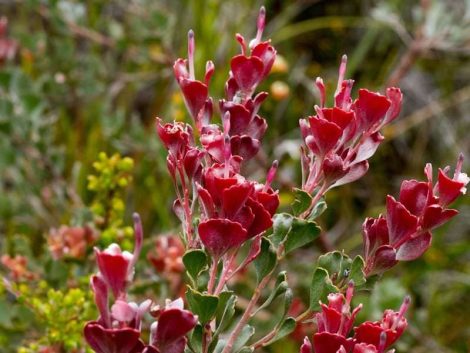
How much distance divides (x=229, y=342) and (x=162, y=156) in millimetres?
995

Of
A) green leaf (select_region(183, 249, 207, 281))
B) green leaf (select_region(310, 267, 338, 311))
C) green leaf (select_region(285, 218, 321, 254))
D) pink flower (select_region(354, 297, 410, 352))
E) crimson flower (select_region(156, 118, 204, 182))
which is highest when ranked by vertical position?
crimson flower (select_region(156, 118, 204, 182))

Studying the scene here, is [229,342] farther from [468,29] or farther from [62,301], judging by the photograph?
[468,29]

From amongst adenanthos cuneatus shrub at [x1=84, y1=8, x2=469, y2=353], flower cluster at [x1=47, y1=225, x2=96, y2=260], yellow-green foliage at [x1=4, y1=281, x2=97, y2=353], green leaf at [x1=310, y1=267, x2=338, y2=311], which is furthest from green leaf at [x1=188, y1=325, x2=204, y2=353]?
flower cluster at [x1=47, y1=225, x2=96, y2=260]

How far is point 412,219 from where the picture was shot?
0.60 metres

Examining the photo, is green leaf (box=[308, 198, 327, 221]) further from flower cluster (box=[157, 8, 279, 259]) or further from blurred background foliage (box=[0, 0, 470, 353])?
blurred background foliage (box=[0, 0, 470, 353])

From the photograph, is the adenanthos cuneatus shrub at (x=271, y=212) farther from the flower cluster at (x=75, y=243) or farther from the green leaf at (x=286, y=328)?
the flower cluster at (x=75, y=243)

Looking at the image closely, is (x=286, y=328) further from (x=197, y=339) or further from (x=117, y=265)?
(x=117, y=265)

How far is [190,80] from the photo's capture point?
62 centimetres

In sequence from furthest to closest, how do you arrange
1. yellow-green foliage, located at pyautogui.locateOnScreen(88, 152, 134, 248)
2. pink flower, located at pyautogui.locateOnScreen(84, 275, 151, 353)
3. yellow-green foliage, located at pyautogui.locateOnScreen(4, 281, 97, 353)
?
yellow-green foliage, located at pyautogui.locateOnScreen(88, 152, 134, 248)
yellow-green foliage, located at pyautogui.locateOnScreen(4, 281, 97, 353)
pink flower, located at pyautogui.locateOnScreen(84, 275, 151, 353)

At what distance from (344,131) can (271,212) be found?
0.09 metres

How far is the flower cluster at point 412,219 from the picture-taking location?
1.96 feet

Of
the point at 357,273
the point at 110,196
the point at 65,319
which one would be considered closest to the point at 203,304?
the point at 357,273

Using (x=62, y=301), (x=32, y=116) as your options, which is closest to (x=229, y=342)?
(x=62, y=301)

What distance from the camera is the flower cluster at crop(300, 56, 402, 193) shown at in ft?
1.97
